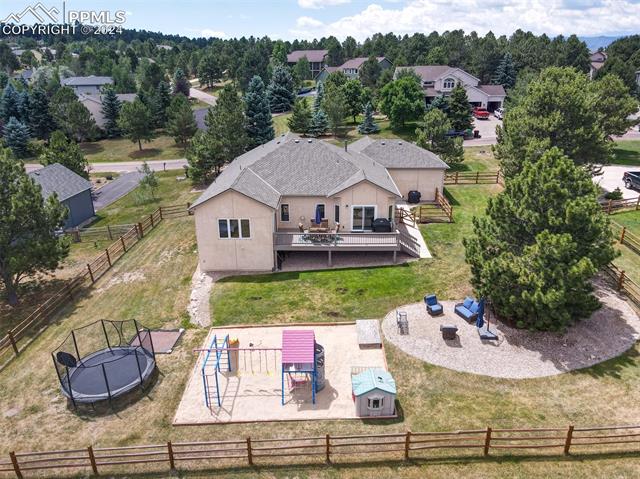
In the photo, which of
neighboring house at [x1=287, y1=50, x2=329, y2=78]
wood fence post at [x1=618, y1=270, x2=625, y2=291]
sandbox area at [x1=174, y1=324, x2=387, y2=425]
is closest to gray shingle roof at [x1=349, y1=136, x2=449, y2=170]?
wood fence post at [x1=618, y1=270, x2=625, y2=291]

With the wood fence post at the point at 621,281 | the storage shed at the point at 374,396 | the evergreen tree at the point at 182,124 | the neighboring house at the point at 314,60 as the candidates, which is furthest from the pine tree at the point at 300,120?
the neighboring house at the point at 314,60

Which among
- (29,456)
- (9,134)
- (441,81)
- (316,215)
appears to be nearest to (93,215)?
(316,215)

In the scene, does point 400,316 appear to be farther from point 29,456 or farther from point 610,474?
point 29,456

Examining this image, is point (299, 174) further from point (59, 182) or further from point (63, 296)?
point (59, 182)

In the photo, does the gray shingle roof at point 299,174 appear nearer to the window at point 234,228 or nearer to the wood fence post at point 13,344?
the window at point 234,228

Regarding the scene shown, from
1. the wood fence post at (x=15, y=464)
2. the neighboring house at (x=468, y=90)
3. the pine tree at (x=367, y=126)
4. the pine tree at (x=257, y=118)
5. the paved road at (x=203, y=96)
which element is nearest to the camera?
the wood fence post at (x=15, y=464)

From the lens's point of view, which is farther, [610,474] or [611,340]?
[611,340]

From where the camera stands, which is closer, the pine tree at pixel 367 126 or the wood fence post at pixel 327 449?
the wood fence post at pixel 327 449
